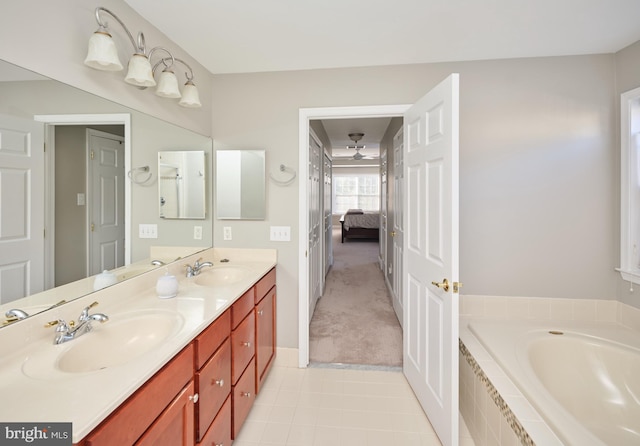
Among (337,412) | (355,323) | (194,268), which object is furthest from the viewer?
(355,323)

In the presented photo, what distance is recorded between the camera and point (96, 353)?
3.76 feet

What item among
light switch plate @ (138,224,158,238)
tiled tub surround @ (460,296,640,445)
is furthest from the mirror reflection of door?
tiled tub surround @ (460,296,640,445)

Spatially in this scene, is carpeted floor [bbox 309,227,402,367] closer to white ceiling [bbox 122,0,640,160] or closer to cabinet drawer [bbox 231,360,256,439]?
cabinet drawer [bbox 231,360,256,439]

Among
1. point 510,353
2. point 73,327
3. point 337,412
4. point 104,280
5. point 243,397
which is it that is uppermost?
point 104,280

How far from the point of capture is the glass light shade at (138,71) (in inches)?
60.7

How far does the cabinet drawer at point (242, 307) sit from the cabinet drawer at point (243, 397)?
342 mm

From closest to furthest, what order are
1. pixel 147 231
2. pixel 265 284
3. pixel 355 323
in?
pixel 147 231 < pixel 265 284 < pixel 355 323

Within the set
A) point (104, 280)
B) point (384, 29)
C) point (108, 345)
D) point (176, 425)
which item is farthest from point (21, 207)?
point (384, 29)

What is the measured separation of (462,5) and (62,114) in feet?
6.59

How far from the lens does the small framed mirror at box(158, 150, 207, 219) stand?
197 centimetres

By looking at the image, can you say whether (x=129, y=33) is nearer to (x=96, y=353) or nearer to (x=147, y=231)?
(x=147, y=231)

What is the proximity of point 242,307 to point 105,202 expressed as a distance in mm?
890

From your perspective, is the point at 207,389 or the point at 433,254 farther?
the point at 433,254

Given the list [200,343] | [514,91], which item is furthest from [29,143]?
[514,91]
